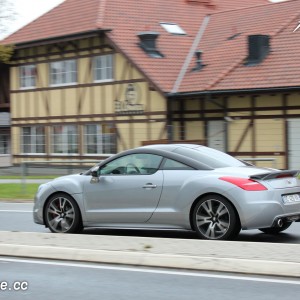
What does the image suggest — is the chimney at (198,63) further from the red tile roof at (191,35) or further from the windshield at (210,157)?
the windshield at (210,157)

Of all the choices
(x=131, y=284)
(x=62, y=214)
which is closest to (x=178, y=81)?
(x=62, y=214)

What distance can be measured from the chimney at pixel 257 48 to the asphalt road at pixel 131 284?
20.5 metres

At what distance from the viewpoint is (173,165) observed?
10555 mm

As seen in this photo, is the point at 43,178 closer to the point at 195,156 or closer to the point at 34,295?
the point at 195,156

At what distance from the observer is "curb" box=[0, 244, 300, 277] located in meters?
7.59

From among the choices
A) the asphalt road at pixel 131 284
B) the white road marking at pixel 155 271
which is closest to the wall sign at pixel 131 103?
the white road marking at pixel 155 271

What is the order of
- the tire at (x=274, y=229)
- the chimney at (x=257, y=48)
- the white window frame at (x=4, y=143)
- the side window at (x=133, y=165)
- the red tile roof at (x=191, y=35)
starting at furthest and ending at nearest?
1. the white window frame at (x=4, y=143)
2. the chimney at (x=257, y=48)
3. the red tile roof at (x=191, y=35)
4. the tire at (x=274, y=229)
5. the side window at (x=133, y=165)

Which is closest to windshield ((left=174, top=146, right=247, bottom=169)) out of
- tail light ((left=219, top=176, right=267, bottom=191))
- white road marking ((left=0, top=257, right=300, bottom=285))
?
tail light ((left=219, top=176, right=267, bottom=191))

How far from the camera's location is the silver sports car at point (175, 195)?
32.1 feet

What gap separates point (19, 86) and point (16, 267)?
91.7 ft

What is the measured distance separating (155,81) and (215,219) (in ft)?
63.2

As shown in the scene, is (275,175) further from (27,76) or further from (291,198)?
(27,76)

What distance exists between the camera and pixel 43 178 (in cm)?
2281

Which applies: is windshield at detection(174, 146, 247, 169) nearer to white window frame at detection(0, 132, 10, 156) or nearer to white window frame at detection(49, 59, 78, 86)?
white window frame at detection(49, 59, 78, 86)
